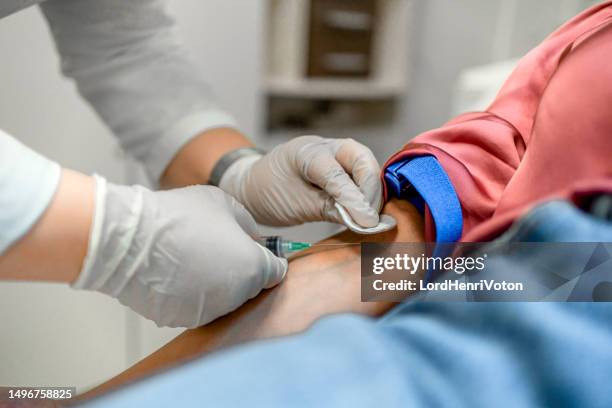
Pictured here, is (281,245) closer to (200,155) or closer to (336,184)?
(336,184)

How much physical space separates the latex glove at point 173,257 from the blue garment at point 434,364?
0.16 meters

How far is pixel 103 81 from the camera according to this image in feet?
2.89

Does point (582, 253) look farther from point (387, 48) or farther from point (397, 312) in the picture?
point (387, 48)

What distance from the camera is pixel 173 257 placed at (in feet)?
1.68

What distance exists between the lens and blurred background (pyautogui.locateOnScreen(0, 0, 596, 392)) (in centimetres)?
55

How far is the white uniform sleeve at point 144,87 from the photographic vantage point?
2.84ft

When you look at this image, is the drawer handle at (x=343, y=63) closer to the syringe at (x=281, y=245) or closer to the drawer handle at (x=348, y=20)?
the drawer handle at (x=348, y=20)

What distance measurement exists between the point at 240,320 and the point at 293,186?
194mm

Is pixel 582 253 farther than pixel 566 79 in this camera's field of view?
No

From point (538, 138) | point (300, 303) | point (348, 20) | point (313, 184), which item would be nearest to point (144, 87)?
point (313, 184)

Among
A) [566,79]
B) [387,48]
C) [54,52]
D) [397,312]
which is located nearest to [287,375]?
[397,312]

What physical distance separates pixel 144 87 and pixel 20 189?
1.63 feet

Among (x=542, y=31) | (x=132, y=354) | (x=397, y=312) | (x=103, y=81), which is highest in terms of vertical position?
(x=542, y=31)

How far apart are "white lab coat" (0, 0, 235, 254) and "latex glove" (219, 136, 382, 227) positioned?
240 mm
